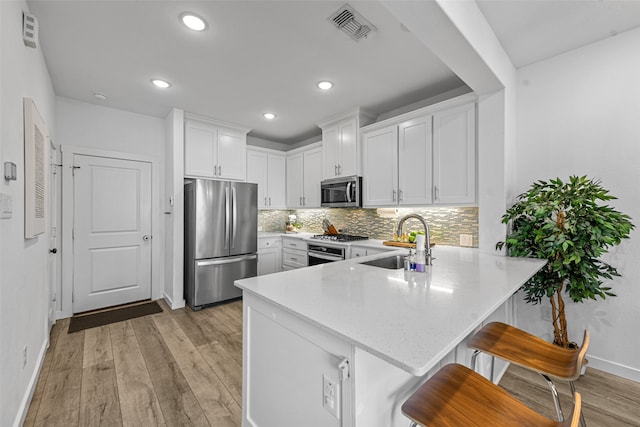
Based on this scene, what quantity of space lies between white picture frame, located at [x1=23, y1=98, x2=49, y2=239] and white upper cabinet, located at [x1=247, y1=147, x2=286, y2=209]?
2612mm

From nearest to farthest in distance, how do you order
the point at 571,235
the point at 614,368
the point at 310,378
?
the point at 310,378 → the point at 571,235 → the point at 614,368

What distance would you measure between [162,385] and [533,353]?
2363 mm

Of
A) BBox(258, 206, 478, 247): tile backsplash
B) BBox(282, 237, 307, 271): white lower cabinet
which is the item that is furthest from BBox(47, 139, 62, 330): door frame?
BBox(282, 237, 307, 271): white lower cabinet

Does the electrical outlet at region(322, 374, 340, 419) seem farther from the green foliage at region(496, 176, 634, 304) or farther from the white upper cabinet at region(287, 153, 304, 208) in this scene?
the white upper cabinet at region(287, 153, 304, 208)

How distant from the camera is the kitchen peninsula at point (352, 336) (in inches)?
34.3

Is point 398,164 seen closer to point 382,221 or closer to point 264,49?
point 382,221

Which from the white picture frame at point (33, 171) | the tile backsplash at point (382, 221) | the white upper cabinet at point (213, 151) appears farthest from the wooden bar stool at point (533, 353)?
the white upper cabinet at point (213, 151)

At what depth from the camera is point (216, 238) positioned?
3654mm

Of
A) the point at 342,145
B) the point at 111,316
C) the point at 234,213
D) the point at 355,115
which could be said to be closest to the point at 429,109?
the point at 355,115

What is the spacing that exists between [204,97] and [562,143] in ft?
11.8

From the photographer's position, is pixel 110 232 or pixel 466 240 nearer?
pixel 466 240

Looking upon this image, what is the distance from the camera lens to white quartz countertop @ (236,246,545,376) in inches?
31.5

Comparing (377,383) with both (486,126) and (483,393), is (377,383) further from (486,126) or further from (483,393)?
(486,126)

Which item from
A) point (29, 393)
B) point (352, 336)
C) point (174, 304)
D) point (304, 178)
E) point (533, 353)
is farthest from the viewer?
point (304, 178)
